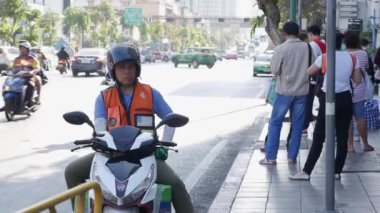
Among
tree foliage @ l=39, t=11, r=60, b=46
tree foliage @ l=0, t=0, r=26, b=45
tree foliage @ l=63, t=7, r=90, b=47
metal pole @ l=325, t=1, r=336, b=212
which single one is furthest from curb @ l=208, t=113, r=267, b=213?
tree foliage @ l=63, t=7, r=90, b=47

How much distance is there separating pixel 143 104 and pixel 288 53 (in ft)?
15.7

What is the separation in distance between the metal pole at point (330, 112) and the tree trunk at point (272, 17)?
7.34m

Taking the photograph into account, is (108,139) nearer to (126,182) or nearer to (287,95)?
(126,182)

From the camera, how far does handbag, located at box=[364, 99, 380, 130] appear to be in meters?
13.3

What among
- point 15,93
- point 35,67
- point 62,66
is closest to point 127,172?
point 15,93

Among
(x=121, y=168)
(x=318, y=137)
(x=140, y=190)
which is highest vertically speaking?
(x=121, y=168)

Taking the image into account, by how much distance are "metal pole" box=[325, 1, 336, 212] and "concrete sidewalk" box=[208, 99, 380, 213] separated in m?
0.38

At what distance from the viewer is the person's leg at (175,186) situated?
470 centimetres

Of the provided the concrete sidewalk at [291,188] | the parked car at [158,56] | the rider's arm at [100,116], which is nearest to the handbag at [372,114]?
Answer: the concrete sidewalk at [291,188]

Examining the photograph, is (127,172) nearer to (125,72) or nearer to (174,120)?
(174,120)

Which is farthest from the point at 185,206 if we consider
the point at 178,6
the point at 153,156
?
the point at 178,6

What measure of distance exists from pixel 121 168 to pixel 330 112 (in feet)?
9.99

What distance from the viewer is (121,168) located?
13.8 feet

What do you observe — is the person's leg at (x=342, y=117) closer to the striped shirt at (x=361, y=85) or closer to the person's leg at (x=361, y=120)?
the striped shirt at (x=361, y=85)
